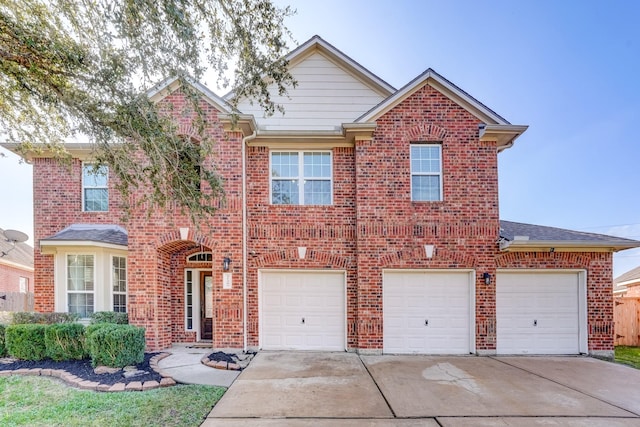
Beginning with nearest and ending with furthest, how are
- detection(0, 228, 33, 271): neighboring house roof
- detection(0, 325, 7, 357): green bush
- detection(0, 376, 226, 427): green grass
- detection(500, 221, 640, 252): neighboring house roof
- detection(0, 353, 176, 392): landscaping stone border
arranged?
detection(0, 376, 226, 427): green grass < detection(0, 353, 176, 392): landscaping stone border < detection(0, 325, 7, 357): green bush < detection(500, 221, 640, 252): neighboring house roof < detection(0, 228, 33, 271): neighboring house roof

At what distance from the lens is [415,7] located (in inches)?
464

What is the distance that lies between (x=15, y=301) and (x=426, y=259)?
13996mm

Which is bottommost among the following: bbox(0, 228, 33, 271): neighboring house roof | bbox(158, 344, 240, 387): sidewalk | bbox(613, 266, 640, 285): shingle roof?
→ bbox(613, 266, 640, 285): shingle roof

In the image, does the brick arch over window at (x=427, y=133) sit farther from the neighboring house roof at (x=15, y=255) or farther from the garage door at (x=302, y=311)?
the neighboring house roof at (x=15, y=255)

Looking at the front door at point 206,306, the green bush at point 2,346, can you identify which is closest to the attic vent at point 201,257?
the front door at point 206,306

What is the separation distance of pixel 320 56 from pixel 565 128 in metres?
28.9

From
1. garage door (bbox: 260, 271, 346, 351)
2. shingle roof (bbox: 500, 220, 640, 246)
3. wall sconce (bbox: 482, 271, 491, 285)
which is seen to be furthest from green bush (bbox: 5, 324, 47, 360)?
shingle roof (bbox: 500, 220, 640, 246)

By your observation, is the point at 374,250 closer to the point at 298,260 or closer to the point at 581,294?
the point at 298,260

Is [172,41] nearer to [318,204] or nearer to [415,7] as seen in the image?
[318,204]

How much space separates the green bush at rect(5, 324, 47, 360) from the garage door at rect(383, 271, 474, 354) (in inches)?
309

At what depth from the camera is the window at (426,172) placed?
9.04 m

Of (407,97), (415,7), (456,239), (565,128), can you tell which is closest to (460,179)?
(456,239)

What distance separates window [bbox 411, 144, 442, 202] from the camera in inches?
356

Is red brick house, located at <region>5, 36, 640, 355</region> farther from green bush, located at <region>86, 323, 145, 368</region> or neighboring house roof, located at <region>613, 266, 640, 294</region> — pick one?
neighboring house roof, located at <region>613, 266, 640, 294</region>
